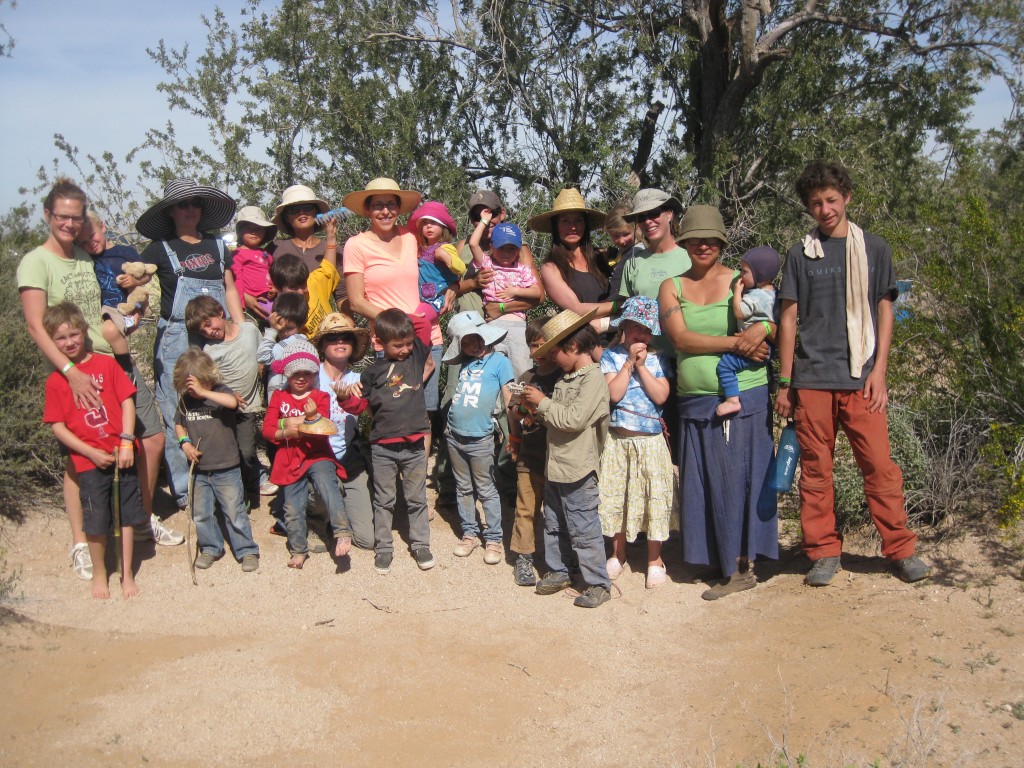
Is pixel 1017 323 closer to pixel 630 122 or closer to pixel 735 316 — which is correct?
pixel 735 316

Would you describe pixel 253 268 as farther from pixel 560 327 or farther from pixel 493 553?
pixel 493 553

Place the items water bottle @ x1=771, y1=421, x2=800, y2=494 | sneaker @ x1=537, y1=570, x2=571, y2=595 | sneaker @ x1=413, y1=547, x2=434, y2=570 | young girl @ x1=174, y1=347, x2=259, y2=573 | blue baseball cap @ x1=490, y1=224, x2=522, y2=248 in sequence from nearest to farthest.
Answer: water bottle @ x1=771, y1=421, x2=800, y2=494
sneaker @ x1=537, y1=570, x2=571, y2=595
young girl @ x1=174, y1=347, x2=259, y2=573
sneaker @ x1=413, y1=547, x2=434, y2=570
blue baseball cap @ x1=490, y1=224, x2=522, y2=248

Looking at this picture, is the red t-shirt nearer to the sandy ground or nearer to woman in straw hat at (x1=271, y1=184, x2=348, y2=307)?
the sandy ground

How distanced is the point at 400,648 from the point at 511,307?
94.6 inches

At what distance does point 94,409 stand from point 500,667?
9.08 feet

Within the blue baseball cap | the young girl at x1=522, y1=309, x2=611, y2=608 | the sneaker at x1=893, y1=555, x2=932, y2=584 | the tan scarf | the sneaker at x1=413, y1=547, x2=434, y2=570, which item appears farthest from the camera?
the blue baseball cap

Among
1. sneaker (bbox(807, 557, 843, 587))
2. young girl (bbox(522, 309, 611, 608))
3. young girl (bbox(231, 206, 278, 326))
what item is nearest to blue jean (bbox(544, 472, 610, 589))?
young girl (bbox(522, 309, 611, 608))

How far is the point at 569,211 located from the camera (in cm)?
580

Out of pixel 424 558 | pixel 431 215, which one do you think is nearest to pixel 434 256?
pixel 431 215

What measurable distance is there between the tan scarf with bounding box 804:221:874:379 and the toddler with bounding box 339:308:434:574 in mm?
2538

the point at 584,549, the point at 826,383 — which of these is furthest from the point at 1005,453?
the point at 584,549

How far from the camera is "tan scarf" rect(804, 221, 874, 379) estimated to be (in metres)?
4.66

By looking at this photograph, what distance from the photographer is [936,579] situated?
478cm

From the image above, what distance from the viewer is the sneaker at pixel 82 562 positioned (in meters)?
5.34
